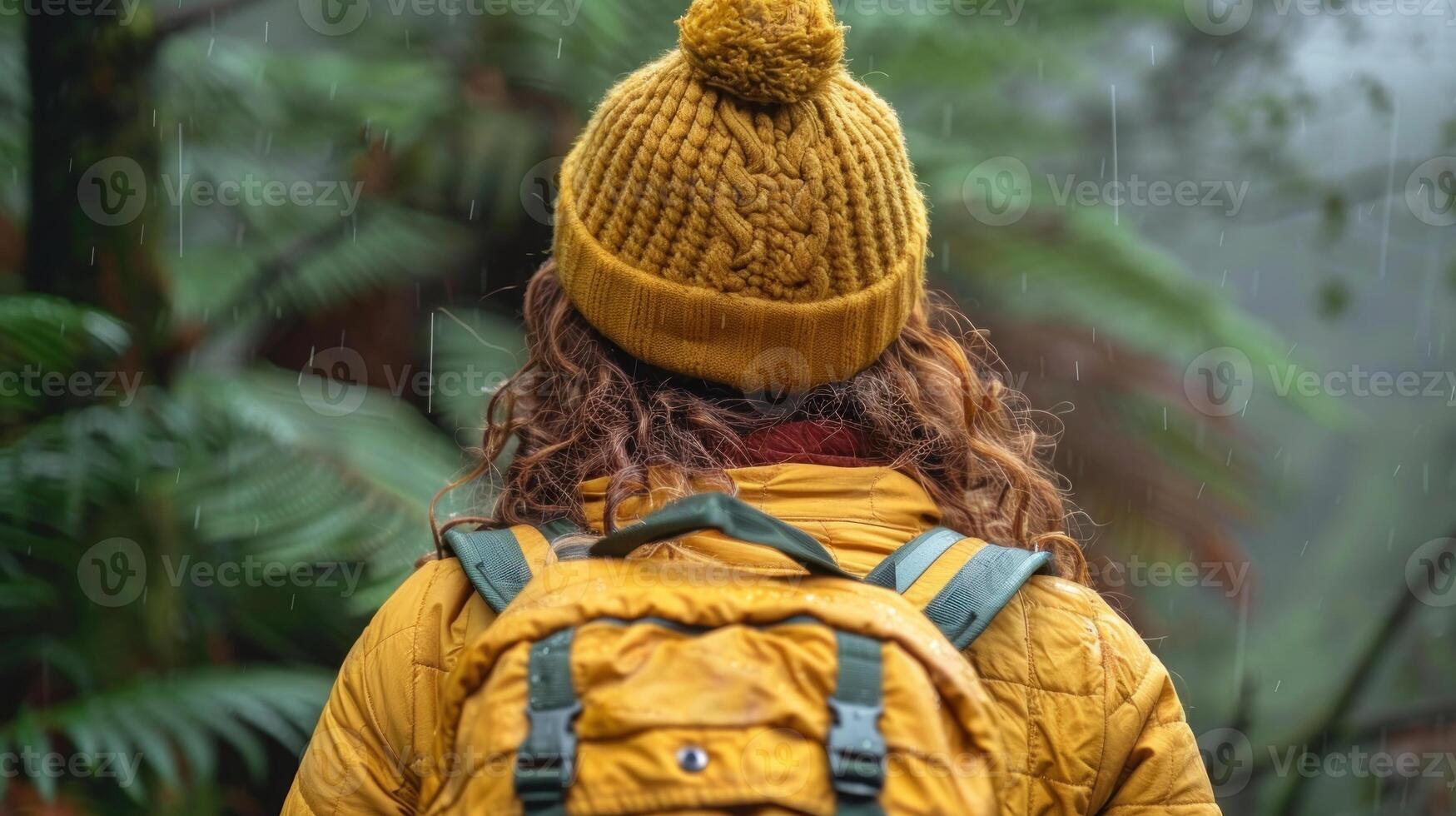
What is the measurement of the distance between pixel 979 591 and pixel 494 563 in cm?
42

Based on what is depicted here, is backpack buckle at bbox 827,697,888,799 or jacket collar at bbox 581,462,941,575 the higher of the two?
jacket collar at bbox 581,462,941,575

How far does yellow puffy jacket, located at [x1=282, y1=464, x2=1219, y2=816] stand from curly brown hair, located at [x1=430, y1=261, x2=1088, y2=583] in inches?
2.0

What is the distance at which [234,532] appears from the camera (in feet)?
7.65

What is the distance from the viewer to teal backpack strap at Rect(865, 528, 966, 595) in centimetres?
106

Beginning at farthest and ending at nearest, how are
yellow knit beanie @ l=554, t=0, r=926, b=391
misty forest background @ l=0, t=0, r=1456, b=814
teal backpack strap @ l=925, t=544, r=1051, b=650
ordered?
misty forest background @ l=0, t=0, r=1456, b=814
yellow knit beanie @ l=554, t=0, r=926, b=391
teal backpack strap @ l=925, t=544, r=1051, b=650

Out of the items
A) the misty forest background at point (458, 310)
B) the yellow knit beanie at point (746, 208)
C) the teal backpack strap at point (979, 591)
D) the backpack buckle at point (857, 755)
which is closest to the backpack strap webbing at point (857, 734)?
the backpack buckle at point (857, 755)

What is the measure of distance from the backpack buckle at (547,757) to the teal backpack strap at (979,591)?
1.07ft

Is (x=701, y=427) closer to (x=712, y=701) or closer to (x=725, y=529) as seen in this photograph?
(x=725, y=529)

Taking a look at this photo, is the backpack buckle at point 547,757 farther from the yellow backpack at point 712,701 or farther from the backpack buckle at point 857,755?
the backpack buckle at point 857,755

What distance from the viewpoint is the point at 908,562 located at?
3.53 ft

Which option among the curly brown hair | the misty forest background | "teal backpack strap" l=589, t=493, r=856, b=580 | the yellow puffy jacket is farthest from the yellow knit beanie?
the misty forest background

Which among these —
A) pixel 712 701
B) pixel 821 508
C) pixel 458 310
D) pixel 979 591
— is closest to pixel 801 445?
pixel 821 508

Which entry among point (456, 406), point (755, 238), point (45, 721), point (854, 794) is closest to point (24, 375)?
point (45, 721)

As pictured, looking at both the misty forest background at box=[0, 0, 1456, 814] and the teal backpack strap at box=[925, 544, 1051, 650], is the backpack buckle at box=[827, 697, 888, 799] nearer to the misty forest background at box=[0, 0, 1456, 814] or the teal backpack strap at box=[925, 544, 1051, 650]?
the teal backpack strap at box=[925, 544, 1051, 650]
